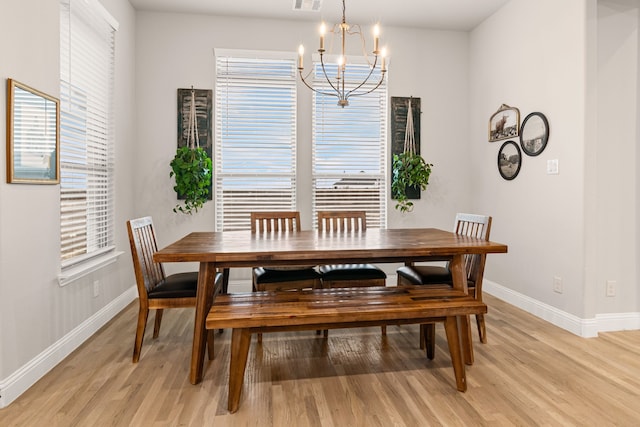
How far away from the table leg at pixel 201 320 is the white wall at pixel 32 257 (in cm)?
92

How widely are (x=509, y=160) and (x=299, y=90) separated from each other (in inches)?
91.8

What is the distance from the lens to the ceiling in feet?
12.8

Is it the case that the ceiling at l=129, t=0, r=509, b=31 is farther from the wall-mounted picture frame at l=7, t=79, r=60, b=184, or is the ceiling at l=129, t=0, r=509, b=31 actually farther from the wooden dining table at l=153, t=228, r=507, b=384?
the wooden dining table at l=153, t=228, r=507, b=384

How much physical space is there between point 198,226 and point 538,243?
339cm

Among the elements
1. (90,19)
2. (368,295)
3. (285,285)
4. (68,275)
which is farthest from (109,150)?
(368,295)

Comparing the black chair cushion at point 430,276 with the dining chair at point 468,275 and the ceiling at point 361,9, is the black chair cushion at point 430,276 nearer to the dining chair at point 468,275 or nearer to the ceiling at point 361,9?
the dining chair at point 468,275

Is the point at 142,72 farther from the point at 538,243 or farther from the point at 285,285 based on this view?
the point at 538,243

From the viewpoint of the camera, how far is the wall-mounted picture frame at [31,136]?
2.06 metres

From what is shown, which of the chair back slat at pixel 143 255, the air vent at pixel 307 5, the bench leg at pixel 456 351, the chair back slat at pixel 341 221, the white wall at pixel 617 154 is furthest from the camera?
the air vent at pixel 307 5

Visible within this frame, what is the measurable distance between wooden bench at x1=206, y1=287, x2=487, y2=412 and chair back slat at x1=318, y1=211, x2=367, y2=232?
1.06 m

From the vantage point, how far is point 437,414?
1.92 metres

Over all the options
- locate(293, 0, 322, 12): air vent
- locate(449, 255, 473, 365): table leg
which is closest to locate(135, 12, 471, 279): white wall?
locate(293, 0, 322, 12): air vent

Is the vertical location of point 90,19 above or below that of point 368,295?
above

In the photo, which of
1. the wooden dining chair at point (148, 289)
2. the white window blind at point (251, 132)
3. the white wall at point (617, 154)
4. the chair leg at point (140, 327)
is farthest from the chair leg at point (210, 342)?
the white wall at point (617, 154)
